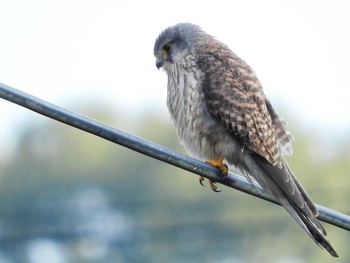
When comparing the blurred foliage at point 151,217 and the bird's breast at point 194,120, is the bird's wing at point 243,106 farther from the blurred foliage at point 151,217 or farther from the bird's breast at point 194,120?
the blurred foliage at point 151,217

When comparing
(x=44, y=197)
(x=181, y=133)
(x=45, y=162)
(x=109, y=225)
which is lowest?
(x=45, y=162)

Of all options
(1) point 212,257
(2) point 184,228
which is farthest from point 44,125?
(2) point 184,228

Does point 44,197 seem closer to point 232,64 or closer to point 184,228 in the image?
point 184,228

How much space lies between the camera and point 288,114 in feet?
138

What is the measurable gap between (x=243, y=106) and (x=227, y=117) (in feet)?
0.39

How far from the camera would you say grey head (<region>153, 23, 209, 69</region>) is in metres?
9.02

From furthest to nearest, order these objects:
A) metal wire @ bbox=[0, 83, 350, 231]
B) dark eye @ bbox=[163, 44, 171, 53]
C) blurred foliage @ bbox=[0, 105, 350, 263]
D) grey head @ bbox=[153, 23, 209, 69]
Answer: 1. blurred foliage @ bbox=[0, 105, 350, 263]
2. dark eye @ bbox=[163, 44, 171, 53]
3. grey head @ bbox=[153, 23, 209, 69]
4. metal wire @ bbox=[0, 83, 350, 231]

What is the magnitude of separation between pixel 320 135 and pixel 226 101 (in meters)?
33.0

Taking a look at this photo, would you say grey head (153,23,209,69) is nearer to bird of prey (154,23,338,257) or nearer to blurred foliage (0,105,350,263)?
bird of prey (154,23,338,257)

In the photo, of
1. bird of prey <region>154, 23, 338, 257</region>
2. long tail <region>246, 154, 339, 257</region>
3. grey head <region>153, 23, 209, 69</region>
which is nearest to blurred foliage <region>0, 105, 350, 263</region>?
grey head <region>153, 23, 209, 69</region>

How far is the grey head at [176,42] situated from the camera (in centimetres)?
902

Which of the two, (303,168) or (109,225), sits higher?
(109,225)

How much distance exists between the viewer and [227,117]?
27.2 ft

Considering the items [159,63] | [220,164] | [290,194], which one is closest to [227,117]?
[220,164]
